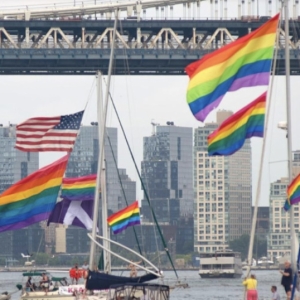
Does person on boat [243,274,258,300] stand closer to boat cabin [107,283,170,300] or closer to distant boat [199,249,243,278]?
boat cabin [107,283,170,300]

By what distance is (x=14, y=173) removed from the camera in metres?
180

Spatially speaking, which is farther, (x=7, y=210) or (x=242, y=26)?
(x=242, y=26)

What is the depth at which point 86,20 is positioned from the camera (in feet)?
242

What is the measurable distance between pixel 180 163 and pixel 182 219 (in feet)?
57.4

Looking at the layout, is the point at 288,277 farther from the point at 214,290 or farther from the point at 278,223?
the point at 278,223

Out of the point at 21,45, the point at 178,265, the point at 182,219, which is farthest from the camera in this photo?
the point at 182,219

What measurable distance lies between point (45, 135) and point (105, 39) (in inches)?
1774

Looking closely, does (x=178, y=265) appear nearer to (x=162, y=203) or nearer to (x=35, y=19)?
(x=162, y=203)

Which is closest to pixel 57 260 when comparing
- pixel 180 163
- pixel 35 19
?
pixel 180 163

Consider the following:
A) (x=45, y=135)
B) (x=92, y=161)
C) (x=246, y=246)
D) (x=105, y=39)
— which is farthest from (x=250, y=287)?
(x=92, y=161)

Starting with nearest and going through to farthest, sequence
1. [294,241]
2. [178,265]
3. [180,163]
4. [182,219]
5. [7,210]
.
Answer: [294,241] → [7,210] → [178,265] → [182,219] → [180,163]

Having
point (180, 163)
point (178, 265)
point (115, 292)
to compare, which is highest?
point (180, 163)

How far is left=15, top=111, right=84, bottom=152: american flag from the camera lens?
100 ft

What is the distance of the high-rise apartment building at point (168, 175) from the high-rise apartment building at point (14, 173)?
517 inches
